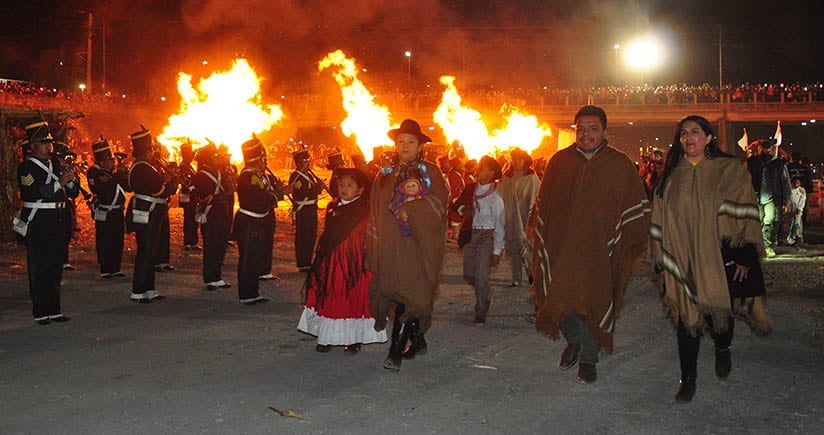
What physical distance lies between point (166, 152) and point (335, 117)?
25373 mm

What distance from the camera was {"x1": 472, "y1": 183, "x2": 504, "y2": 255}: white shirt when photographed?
27.8 ft

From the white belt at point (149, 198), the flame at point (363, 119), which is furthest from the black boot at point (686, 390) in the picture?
the flame at point (363, 119)

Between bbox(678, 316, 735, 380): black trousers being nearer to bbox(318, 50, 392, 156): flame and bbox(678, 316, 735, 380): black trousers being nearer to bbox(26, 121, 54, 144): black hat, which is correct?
bbox(26, 121, 54, 144): black hat

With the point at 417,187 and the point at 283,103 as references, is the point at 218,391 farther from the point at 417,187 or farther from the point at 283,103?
the point at 283,103

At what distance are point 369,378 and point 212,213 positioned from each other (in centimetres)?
563

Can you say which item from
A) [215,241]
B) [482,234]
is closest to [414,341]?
[482,234]

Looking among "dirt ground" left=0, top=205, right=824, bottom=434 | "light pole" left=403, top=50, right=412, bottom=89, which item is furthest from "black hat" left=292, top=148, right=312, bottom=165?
"light pole" left=403, top=50, right=412, bottom=89

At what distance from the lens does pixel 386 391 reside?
18.7ft

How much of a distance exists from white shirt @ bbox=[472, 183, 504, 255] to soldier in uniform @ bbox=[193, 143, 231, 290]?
4.06m

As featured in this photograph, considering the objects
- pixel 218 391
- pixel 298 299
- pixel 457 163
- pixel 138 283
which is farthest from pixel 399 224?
pixel 457 163

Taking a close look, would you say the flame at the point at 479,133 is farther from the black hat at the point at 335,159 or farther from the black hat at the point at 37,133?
the black hat at the point at 37,133

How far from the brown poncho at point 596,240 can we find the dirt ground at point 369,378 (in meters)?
0.52

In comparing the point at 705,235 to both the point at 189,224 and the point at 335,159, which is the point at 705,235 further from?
the point at 189,224

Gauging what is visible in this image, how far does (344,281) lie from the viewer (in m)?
6.92
